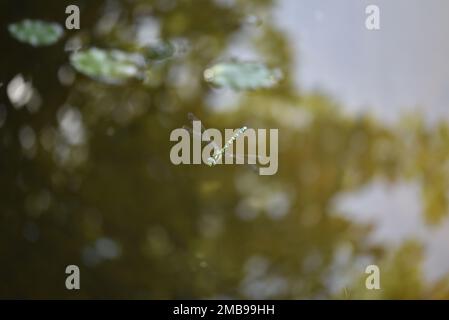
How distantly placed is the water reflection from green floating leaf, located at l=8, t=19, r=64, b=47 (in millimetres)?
123

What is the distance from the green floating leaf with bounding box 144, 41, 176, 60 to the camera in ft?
5.67

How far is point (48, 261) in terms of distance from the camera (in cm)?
171

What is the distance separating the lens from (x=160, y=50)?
69.3 inches

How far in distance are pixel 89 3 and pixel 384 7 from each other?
0.88m

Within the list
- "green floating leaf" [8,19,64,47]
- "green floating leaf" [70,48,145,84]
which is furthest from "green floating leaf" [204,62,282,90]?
"green floating leaf" [8,19,64,47]

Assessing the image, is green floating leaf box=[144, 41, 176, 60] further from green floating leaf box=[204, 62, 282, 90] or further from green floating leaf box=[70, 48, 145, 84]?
green floating leaf box=[204, 62, 282, 90]

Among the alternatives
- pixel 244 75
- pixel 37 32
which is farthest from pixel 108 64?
pixel 244 75

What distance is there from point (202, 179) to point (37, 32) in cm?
64

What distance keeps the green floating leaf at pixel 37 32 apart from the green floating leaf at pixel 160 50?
0.27 m

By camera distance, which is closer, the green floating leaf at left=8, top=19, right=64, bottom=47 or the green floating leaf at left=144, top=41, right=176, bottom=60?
the green floating leaf at left=8, top=19, right=64, bottom=47

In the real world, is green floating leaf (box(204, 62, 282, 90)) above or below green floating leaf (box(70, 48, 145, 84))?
below

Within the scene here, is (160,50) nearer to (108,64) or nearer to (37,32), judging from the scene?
(108,64)

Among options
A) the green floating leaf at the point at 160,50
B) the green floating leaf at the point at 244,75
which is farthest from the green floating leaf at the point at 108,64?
Answer: the green floating leaf at the point at 244,75

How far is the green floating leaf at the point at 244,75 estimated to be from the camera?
1.59m
